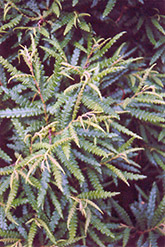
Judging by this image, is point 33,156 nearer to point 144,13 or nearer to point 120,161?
point 120,161

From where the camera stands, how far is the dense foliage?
4.42 feet

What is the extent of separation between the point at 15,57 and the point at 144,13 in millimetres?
1021

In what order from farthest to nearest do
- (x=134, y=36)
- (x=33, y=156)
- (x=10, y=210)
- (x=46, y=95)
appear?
(x=134, y=36)
(x=10, y=210)
(x=46, y=95)
(x=33, y=156)

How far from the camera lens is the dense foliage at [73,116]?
135 cm

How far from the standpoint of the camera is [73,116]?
4.42 feet

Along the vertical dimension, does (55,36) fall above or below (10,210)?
above

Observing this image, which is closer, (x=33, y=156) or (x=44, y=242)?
(x=33, y=156)

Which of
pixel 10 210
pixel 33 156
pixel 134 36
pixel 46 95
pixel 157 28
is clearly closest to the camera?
pixel 33 156

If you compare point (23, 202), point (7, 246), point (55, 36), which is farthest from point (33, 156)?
point (55, 36)

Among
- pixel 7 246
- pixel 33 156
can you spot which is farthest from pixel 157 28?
pixel 7 246

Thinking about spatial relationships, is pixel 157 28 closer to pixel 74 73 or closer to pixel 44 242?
pixel 74 73

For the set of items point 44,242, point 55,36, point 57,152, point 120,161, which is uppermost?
point 55,36

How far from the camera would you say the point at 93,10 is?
61.9 inches

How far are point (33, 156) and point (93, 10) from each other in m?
1.09
